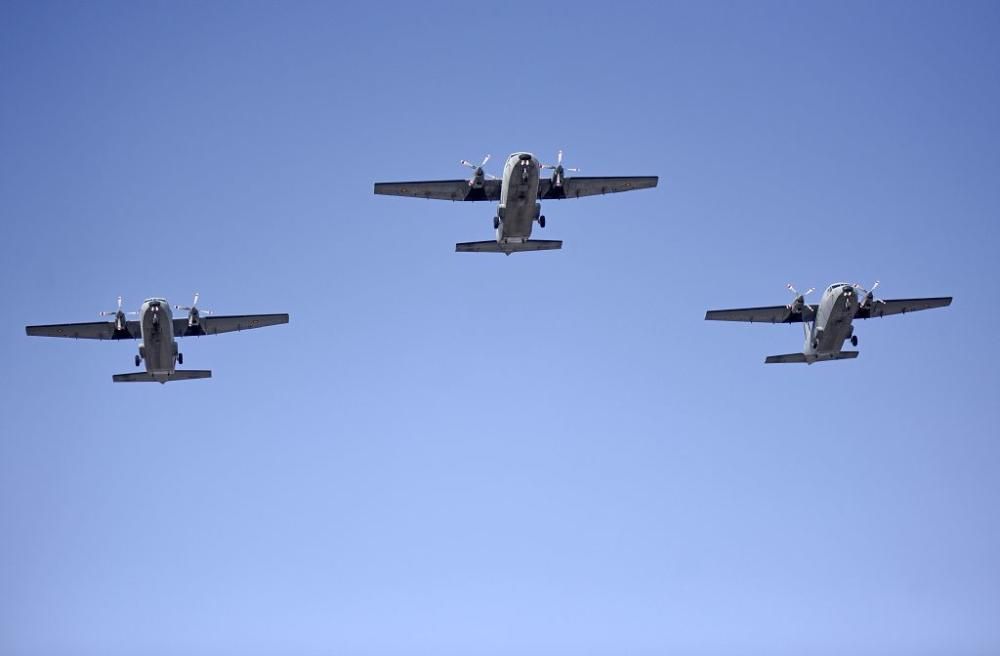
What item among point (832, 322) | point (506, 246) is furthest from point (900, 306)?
point (506, 246)

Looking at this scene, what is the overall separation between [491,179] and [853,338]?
2424 centimetres

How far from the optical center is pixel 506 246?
6512 cm

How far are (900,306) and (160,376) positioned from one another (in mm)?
45702

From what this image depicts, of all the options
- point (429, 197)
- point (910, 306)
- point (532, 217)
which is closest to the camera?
point (532, 217)

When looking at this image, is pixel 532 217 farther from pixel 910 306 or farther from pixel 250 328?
pixel 910 306

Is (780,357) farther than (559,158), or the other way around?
(780,357)

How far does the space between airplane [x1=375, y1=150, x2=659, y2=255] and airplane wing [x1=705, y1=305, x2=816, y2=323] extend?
10.1m

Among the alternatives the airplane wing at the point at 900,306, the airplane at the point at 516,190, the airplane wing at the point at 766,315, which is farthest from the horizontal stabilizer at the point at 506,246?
the airplane wing at the point at 900,306

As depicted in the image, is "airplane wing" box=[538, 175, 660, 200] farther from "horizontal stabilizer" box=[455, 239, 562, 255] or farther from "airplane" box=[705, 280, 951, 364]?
"airplane" box=[705, 280, 951, 364]

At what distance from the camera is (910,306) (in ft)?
243

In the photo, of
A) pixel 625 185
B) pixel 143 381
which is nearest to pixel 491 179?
pixel 625 185

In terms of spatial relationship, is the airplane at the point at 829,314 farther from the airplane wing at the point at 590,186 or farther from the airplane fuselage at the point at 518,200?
the airplane fuselage at the point at 518,200

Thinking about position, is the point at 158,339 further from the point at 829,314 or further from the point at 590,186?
the point at 829,314

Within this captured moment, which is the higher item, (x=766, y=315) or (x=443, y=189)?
(x=443, y=189)
